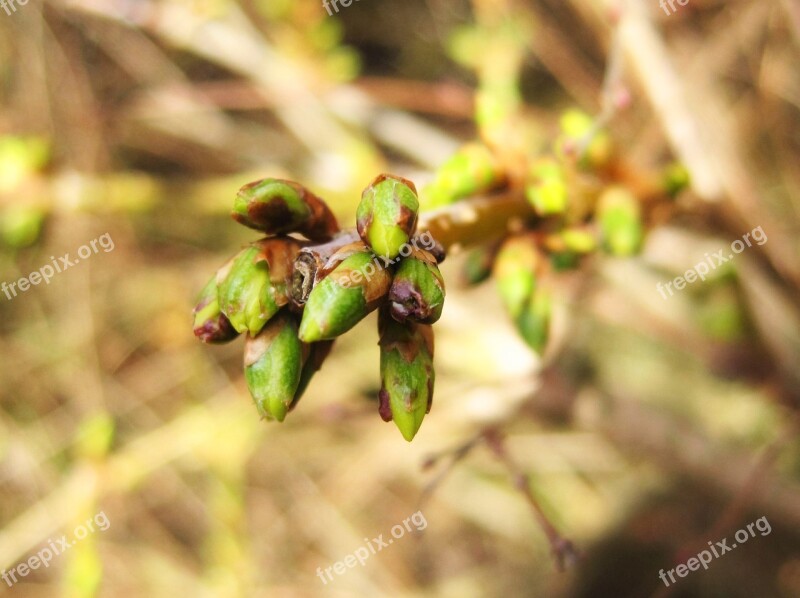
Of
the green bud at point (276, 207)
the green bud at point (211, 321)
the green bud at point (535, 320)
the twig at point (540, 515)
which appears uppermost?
the green bud at point (276, 207)

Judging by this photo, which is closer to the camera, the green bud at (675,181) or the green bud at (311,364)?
the green bud at (311,364)

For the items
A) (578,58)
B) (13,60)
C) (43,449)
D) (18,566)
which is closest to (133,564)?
(18,566)

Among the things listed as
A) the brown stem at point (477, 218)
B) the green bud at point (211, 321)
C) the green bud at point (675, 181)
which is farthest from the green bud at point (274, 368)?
the green bud at point (675, 181)

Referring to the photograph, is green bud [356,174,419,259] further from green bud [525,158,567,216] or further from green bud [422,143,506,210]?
green bud [525,158,567,216]

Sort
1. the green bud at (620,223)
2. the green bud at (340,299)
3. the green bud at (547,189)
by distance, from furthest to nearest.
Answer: the green bud at (620,223) < the green bud at (547,189) < the green bud at (340,299)

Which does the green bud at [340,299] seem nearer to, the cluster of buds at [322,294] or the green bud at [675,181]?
the cluster of buds at [322,294]

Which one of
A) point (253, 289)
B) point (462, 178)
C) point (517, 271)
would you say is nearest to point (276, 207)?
point (253, 289)

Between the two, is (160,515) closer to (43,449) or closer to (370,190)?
(43,449)
